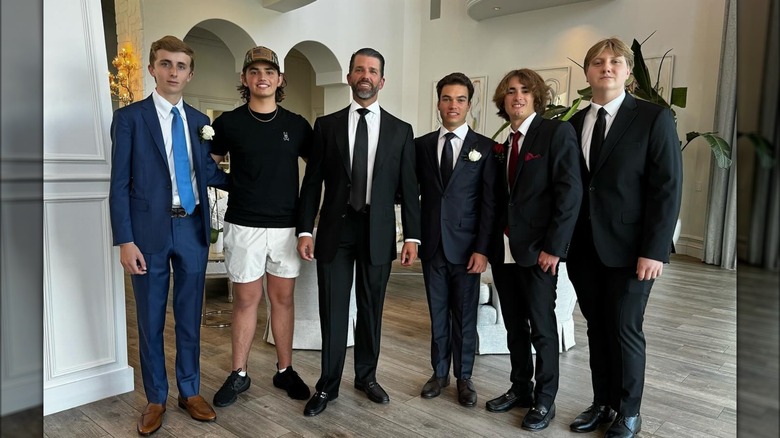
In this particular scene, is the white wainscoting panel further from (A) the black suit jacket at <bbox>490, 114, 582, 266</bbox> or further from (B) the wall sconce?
(B) the wall sconce

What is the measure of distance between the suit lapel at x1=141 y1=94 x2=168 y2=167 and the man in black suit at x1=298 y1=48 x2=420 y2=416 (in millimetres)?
666

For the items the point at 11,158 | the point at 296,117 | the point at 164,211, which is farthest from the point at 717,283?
the point at 11,158

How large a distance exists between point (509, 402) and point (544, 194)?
110 cm

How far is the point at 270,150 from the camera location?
2.60 m

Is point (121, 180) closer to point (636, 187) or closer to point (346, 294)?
point (346, 294)

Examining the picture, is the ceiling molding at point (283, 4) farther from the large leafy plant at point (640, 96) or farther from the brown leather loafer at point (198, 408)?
the brown leather loafer at point (198, 408)

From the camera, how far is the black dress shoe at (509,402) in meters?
2.67


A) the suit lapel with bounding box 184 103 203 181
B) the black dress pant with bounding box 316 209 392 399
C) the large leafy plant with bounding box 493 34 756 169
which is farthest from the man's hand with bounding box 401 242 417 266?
the large leafy plant with bounding box 493 34 756 169

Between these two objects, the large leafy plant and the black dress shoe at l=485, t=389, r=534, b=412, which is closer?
the black dress shoe at l=485, t=389, r=534, b=412

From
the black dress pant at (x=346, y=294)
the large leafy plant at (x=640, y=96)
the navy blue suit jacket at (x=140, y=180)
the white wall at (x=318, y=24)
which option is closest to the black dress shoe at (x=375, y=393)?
the black dress pant at (x=346, y=294)

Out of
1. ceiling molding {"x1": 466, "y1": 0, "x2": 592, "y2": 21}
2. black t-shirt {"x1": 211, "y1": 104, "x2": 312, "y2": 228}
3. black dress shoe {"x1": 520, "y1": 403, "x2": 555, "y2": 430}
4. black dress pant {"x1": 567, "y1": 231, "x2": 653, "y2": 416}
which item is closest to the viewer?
black dress pant {"x1": 567, "y1": 231, "x2": 653, "y2": 416}

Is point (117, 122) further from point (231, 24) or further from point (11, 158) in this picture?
point (231, 24)

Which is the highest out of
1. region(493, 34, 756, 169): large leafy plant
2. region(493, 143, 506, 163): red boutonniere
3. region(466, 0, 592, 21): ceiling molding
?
region(466, 0, 592, 21): ceiling molding

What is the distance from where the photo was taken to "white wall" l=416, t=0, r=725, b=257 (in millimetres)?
7289
